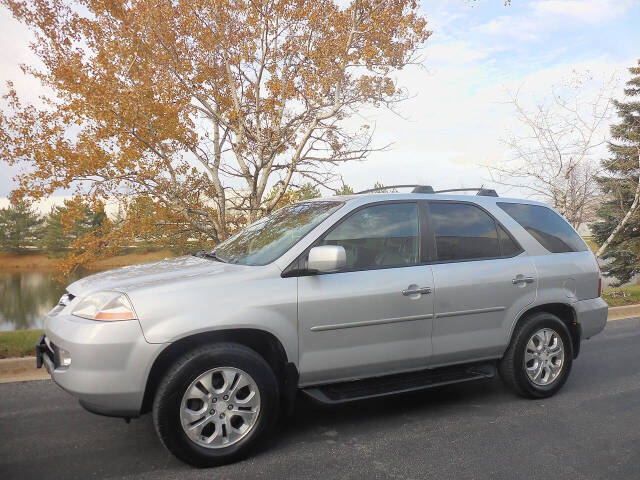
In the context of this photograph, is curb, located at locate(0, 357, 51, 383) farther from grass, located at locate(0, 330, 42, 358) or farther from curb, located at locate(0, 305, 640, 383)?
grass, located at locate(0, 330, 42, 358)

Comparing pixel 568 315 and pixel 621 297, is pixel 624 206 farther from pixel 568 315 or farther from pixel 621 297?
pixel 568 315

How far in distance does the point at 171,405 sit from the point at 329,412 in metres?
1.65

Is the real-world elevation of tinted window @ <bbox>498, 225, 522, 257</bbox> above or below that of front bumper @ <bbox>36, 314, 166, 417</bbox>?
above

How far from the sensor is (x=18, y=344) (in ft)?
20.8

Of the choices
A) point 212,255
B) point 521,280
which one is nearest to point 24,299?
point 212,255

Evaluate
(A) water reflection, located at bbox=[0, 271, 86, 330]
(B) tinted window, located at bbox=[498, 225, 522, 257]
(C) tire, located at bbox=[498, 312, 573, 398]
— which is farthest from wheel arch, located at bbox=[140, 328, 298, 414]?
(A) water reflection, located at bbox=[0, 271, 86, 330]

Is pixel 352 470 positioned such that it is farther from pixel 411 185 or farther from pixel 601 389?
pixel 601 389

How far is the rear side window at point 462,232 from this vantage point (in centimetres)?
446

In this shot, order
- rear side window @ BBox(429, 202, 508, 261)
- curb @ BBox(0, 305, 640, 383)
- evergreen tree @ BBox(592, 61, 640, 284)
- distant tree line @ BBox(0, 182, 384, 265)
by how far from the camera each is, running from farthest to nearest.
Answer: evergreen tree @ BBox(592, 61, 640, 284) → distant tree line @ BBox(0, 182, 384, 265) → curb @ BBox(0, 305, 640, 383) → rear side window @ BBox(429, 202, 508, 261)

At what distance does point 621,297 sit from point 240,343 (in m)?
10.5

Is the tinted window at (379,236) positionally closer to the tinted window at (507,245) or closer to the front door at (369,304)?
the front door at (369,304)

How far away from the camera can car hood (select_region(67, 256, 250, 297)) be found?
3520 mm

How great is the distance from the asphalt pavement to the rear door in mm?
577

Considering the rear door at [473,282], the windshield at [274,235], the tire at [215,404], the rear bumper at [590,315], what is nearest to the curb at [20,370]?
the windshield at [274,235]
